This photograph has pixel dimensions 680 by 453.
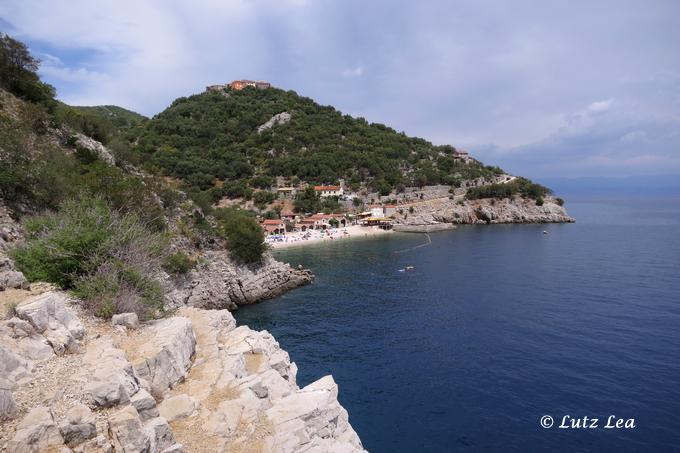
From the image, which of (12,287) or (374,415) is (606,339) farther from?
(12,287)

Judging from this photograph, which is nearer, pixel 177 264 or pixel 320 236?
pixel 177 264

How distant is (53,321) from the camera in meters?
9.17

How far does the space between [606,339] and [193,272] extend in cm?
2920

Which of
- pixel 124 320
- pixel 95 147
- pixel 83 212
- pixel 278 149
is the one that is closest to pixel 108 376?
pixel 124 320

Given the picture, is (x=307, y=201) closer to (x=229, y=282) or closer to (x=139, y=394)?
(x=229, y=282)

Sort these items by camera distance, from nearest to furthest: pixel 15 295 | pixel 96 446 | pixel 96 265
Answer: pixel 96 446 < pixel 15 295 < pixel 96 265

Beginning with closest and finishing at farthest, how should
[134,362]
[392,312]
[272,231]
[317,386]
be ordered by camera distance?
[134,362]
[317,386]
[392,312]
[272,231]

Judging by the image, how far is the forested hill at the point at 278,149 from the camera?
9506 cm

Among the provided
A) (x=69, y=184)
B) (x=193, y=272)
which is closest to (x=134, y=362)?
(x=69, y=184)

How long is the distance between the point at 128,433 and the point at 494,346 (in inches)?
872

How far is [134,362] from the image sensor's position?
29.4 ft

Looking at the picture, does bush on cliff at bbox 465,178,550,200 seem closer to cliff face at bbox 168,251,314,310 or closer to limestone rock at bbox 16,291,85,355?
cliff face at bbox 168,251,314,310

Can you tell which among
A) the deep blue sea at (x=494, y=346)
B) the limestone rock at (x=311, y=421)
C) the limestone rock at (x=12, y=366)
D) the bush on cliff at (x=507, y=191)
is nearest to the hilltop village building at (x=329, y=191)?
the bush on cliff at (x=507, y=191)

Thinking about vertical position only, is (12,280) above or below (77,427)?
above
